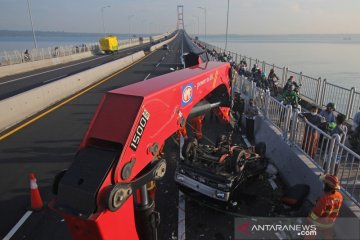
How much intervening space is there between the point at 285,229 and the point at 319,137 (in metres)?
2.64

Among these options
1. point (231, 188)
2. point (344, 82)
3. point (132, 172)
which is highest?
point (132, 172)

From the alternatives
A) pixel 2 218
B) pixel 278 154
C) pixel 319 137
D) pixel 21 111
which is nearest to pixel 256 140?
pixel 278 154

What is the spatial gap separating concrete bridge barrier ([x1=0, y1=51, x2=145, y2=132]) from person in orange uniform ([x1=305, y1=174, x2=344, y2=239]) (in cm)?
1235

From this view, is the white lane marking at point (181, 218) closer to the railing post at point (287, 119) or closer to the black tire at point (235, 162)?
the black tire at point (235, 162)

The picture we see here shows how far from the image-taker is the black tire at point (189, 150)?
6641 millimetres

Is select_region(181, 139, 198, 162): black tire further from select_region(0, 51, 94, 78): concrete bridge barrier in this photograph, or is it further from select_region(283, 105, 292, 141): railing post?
select_region(0, 51, 94, 78): concrete bridge barrier

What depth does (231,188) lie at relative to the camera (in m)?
5.83

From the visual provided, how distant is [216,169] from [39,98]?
42.1ft

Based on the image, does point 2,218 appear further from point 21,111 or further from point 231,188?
point 21,111

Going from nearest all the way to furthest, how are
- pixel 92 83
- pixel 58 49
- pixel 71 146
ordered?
pixel 71 146 < pixel 92 83 < pixel 58 49

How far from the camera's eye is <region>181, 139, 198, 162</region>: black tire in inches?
261

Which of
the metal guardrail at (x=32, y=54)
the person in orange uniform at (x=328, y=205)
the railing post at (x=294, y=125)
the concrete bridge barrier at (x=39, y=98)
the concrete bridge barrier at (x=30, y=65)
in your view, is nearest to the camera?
the person in orange uniform at (x=328, y=205)

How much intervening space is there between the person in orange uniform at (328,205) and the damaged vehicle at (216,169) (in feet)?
5.39

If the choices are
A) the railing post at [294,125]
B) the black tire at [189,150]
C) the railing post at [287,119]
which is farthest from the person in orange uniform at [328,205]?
the railing post at [287,119]
